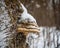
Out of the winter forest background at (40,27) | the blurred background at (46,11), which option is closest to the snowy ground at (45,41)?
the winter forest background at (40,27)

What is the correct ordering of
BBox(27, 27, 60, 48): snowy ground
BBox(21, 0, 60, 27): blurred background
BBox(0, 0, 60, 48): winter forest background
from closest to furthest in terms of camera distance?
BBox(0, 0, 60, 48): winter forest background, BBox(27, 27, 60, 48): snowy ground, BBox(21, 0, 60, 27): blurred background

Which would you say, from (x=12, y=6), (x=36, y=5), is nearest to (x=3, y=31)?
(x=12, y=6)

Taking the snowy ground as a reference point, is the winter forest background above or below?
above

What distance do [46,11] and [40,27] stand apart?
1.25m

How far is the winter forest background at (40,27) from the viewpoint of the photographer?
114 centimetres

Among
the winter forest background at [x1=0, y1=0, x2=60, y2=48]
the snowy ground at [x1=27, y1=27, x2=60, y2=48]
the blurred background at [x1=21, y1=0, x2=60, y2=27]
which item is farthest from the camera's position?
the blurred background at [x1=21, y1=0, x2=60, y2=27]

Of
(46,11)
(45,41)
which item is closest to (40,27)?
(45,41)

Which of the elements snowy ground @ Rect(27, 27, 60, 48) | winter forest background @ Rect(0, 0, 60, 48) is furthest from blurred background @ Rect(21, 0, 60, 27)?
snowy ground @ Rect(27, 27, 60, 48)

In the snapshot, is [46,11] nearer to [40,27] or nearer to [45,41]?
[40,27]

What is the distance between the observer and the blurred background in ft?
13.7

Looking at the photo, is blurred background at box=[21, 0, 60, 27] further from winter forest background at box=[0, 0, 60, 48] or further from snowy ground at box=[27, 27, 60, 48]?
snowy ground at box=[27, 27, 60, 48]

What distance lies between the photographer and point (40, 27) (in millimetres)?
3156

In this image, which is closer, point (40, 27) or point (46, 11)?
point (40, 27)

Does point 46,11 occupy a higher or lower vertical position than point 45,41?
higher
